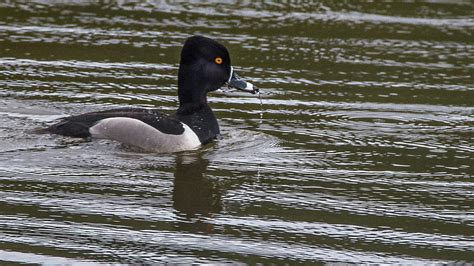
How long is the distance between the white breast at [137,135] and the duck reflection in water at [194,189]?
7.0 inches

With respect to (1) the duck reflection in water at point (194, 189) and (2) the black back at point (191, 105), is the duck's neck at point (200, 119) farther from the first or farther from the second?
(1) the duck reflection in water at point (194, 189)

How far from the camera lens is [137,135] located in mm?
11641

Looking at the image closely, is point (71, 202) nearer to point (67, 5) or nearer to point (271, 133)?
point (271, 133)

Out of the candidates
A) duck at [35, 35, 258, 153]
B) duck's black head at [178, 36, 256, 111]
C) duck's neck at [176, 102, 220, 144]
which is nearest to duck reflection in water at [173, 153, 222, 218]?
duck at [35, 35, 258, 153]

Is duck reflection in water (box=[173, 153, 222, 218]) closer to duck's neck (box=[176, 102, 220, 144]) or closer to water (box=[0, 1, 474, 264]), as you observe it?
water (box=[0, 1, 474, 264])

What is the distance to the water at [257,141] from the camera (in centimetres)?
873

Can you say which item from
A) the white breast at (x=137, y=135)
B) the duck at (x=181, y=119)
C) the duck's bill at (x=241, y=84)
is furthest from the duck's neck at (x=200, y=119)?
the duck's bill at (x=241, y=84)

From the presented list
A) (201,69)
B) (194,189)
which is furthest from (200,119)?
(194,189)

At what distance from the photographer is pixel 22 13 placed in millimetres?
16469

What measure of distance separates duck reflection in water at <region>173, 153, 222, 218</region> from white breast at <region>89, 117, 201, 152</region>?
178 mm

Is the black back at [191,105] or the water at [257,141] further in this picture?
the black back at [191,105]

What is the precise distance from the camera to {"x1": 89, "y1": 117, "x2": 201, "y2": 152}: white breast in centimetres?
1160

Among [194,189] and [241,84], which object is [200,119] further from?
[194,189]

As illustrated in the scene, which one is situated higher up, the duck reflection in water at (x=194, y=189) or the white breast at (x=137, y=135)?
the white breast at (x=137, y=135)
